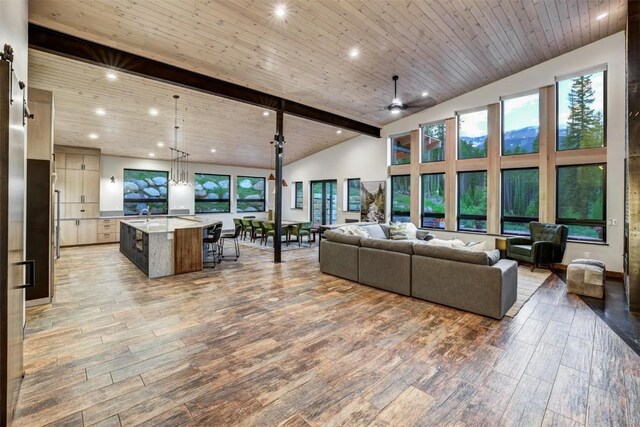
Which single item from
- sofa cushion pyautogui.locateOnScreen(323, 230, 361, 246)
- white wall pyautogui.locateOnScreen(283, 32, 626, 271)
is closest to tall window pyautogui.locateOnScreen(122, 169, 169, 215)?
white wall pyautogui.locateOnScreen(283, 32, 626, 271)

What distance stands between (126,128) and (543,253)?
9.97 meters

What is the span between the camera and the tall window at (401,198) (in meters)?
8.92

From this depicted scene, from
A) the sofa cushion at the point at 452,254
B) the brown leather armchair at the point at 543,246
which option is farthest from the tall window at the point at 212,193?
the brown leather armchair at the point at 543,246

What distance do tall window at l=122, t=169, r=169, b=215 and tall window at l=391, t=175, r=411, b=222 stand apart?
7.96 meters

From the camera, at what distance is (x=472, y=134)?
7559mm

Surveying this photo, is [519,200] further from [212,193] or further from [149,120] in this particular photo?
[212,193]

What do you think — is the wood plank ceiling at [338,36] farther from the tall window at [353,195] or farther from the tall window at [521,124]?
the tall window at [353,195]

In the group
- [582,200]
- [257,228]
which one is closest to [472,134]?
[582,200]

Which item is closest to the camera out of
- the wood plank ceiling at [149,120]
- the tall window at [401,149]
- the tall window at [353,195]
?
the wood plank ceiling at [149,120]

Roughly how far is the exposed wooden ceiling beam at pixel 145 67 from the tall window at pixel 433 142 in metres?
3.67

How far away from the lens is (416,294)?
13.5 feet

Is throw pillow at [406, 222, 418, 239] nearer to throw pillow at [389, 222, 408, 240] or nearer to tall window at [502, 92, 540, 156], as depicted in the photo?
throw pillow at [389, 222, 408, 240]

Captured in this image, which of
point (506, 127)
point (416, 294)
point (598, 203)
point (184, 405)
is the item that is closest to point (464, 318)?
point (416, 294)

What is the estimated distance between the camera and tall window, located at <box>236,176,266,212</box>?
492 inches
